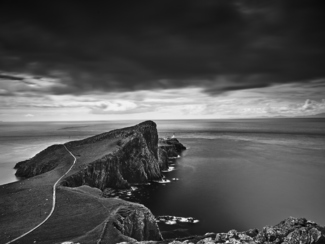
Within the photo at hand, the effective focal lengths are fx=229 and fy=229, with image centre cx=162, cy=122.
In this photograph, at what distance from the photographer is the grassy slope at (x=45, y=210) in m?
35.3

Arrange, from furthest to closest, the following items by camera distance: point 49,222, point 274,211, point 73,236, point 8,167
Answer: point 8,167, point 274,211, point 49,222, point 73,236

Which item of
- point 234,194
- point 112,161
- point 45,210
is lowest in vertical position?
point 234,194

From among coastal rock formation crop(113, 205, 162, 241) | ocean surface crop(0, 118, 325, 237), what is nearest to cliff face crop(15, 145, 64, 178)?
ocean surface crop(0, 118, 325, 237)

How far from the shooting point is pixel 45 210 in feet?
141

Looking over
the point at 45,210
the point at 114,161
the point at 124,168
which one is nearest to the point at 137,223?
the point at 45,210

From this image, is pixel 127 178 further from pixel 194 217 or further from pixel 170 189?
pixel 194 217

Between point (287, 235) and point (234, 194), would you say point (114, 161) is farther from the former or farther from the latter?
point (287, 235)

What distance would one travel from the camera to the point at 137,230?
132ft

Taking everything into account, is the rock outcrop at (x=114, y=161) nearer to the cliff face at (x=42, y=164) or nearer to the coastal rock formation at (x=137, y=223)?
the cliff face at (x=42, y=164)

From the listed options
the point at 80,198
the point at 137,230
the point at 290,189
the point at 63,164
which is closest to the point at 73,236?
the point at 137,230

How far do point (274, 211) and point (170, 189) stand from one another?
29.8 metres

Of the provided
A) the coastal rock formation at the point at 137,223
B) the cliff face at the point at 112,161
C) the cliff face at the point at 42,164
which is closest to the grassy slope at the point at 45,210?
the coastal rock formation at the point at 137,223

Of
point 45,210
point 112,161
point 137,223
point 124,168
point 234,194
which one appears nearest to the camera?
point 137,223

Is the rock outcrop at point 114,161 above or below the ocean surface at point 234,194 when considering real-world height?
above
